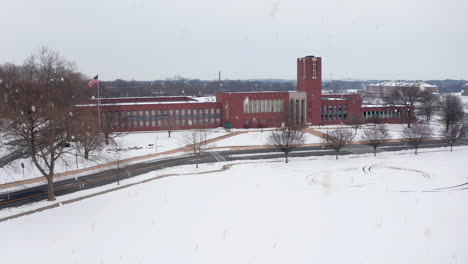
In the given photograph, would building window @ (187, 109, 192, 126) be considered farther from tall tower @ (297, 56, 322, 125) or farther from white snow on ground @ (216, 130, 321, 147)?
tall tower @ (297, 56, 322, 125)

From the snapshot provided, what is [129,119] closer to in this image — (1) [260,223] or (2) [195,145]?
(2) [195,145]

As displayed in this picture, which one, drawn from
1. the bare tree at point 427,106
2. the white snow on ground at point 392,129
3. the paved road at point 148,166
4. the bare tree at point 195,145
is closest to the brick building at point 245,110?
the white snow on ground at point 392,129

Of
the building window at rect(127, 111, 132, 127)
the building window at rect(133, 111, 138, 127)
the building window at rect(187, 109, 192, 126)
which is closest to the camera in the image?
the building window at rect(127, 111, 132, 127)

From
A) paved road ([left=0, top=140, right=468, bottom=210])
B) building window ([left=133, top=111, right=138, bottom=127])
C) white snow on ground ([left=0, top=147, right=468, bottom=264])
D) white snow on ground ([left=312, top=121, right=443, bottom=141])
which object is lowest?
white snow on ground ([left=0, top=147, right=468, bottom=264])

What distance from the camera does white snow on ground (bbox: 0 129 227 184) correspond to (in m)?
31.7

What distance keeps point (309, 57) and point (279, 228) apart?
159ft

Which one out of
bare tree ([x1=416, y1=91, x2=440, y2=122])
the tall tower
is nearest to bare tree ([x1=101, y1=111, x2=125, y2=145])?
the tall tower

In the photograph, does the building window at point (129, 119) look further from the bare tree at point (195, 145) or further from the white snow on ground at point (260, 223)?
the white snow on ground at point (260, 223)

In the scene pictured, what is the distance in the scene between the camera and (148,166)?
35438 mm

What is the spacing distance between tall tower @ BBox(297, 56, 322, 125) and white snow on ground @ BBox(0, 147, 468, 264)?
34058mm

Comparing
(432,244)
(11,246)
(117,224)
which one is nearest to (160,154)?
(117,224)

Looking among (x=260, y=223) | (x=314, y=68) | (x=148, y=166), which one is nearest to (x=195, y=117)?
(x=314, y=68)

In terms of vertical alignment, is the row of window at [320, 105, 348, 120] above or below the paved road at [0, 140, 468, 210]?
above

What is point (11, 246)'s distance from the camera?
710 inches
